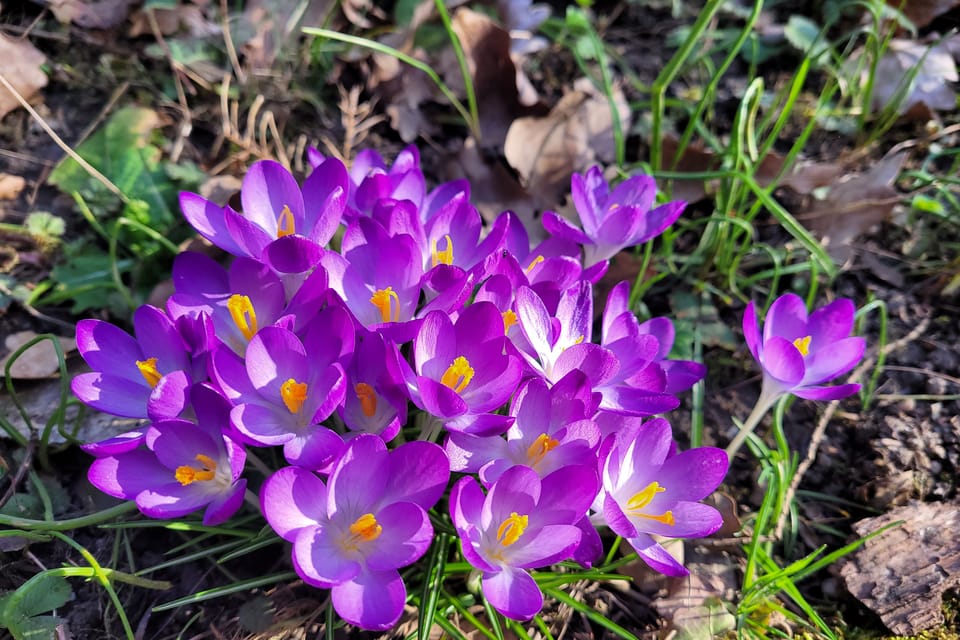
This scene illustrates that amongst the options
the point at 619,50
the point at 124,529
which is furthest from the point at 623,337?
the point at 619,50

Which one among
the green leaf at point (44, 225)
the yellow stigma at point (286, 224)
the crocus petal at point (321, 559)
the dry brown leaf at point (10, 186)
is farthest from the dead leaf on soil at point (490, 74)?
the crocus petal at point (321, 559)

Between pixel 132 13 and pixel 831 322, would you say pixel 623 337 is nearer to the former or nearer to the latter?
pixel 831 322

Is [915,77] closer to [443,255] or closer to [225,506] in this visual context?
[443,255]

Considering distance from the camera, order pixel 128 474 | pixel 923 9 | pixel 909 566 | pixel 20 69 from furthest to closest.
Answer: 1. pixel 923 9
2. pixel 20 69
3. pixel 909 566
4. pixel 128 474

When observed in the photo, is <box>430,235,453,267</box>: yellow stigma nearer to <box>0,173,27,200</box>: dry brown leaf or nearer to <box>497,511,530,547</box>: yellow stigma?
<box>497,511,530,547</box>: yellow stigma

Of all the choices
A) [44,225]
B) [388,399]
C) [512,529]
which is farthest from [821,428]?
[44,225]

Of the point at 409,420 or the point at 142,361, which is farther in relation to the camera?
the point at 409,420
